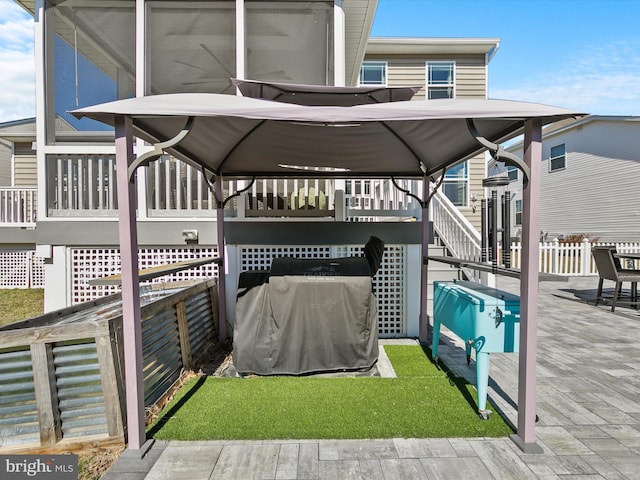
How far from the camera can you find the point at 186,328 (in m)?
3.47

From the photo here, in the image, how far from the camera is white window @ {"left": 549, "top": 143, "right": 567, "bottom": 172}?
1498cm

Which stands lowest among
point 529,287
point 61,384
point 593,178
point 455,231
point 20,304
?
point 20,304

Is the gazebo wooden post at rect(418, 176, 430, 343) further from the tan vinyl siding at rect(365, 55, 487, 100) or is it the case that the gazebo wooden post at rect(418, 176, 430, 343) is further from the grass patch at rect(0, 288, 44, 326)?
the tan vinyl siding at rect(365, 55, 487, 100)

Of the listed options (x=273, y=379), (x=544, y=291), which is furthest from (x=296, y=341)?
(x=544, y=291)

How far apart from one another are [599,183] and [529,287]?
1483cm

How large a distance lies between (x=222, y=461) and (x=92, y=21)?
6115 millimetres

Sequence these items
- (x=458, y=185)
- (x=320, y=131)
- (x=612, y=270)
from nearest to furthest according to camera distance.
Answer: (x=320, y=131)
(x=612, y=270)
(x=458, y=185)

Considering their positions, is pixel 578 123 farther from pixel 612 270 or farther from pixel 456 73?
pixel 612 270

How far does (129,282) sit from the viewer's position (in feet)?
7.26

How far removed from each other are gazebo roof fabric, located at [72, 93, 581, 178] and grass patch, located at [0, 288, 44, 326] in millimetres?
4930

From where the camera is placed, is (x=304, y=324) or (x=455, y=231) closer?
(x=304, y=324)

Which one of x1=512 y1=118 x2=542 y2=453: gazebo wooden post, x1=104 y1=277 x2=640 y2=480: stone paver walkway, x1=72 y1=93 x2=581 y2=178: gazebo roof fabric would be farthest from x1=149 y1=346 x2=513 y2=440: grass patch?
x1=72 y1=93 x2=581 y2=178: gazebo roof fabric

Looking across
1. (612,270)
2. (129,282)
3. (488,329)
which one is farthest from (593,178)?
(129,282)

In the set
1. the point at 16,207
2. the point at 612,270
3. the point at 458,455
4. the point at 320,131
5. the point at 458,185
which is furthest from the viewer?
the point at 458,185
